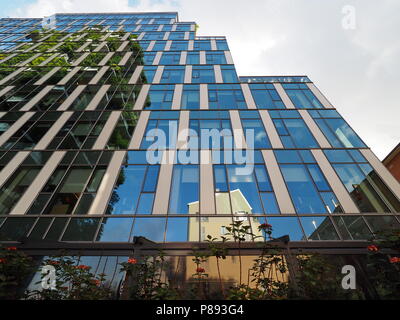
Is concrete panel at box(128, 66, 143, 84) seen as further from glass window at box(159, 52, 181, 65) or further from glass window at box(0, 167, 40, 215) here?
glass window at box(0, 167, 40, 215)

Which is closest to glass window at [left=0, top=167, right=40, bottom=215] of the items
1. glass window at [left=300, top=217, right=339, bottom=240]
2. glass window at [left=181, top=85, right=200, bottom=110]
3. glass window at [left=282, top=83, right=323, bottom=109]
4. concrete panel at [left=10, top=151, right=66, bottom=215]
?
concrete panel at [left=10, top=151, right=66, bottom=215]

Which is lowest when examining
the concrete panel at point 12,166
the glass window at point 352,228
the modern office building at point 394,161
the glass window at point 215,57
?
the glass window at point 352,228

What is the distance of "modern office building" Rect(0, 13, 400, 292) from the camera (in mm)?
9297

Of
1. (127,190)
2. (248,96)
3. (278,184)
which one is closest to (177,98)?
(248,96)

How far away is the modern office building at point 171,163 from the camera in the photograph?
30.5 feet

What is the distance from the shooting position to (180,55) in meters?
25.9

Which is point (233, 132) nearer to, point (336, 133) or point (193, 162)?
point (193, 162)

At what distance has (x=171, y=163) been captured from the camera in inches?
498

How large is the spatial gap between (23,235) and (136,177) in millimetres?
5914

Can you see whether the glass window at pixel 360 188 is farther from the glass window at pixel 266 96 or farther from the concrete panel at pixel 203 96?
the concrete panel at pixel 203 96

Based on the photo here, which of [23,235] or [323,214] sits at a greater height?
[323,214]

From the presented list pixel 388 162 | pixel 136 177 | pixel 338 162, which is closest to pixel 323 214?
pixel 338 162

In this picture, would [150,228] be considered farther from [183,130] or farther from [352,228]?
[352,228]

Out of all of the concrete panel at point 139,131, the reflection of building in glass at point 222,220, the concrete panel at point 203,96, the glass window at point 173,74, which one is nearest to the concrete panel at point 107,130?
the concrete panel at point 139,131
